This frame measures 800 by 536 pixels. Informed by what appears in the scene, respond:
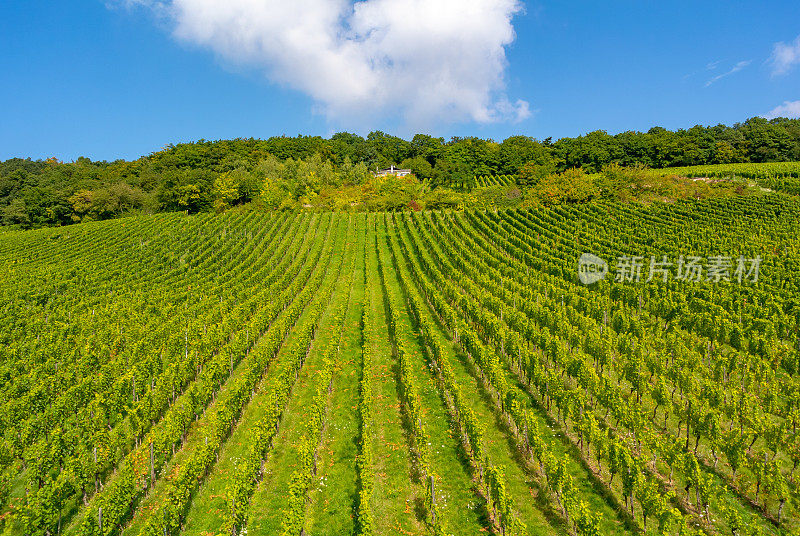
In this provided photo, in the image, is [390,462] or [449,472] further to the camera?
[390,462]

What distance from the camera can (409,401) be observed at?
719 inches

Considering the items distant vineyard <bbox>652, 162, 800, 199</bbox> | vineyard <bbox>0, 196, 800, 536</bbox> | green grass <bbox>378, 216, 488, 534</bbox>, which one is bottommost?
green grass <bbox>378, 216, 488, 534</bbox>

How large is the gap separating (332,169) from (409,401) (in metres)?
96.1

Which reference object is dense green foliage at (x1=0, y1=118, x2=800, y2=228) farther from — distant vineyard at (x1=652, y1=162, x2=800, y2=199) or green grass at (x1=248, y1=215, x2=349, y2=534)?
green grass at (x1=248, y1=215, x2=349, y2=534)

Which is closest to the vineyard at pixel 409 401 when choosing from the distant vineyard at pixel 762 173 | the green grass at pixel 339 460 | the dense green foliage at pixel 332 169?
the green grass at pixel 339 460

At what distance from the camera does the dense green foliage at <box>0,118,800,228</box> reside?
82.9m

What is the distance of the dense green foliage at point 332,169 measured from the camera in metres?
82.9

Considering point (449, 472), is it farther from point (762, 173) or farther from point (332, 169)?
point (332, 169)

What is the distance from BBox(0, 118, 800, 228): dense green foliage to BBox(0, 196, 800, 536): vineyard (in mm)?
42580

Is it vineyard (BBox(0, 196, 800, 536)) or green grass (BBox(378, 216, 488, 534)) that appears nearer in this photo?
vineyard (BBox(0, 196, 800, 536))

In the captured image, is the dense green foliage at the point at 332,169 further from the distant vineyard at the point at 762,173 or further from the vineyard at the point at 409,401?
the vineyard at the point at 409,401

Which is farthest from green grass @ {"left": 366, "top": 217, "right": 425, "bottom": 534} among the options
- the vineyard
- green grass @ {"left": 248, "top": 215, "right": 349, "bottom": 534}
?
green grass @ {"left": 248, "top": 215, "right": 349, "bottom": 534}

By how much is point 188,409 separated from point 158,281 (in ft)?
90.4

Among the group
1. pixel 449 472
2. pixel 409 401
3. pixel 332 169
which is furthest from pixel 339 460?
pixel 332 169
